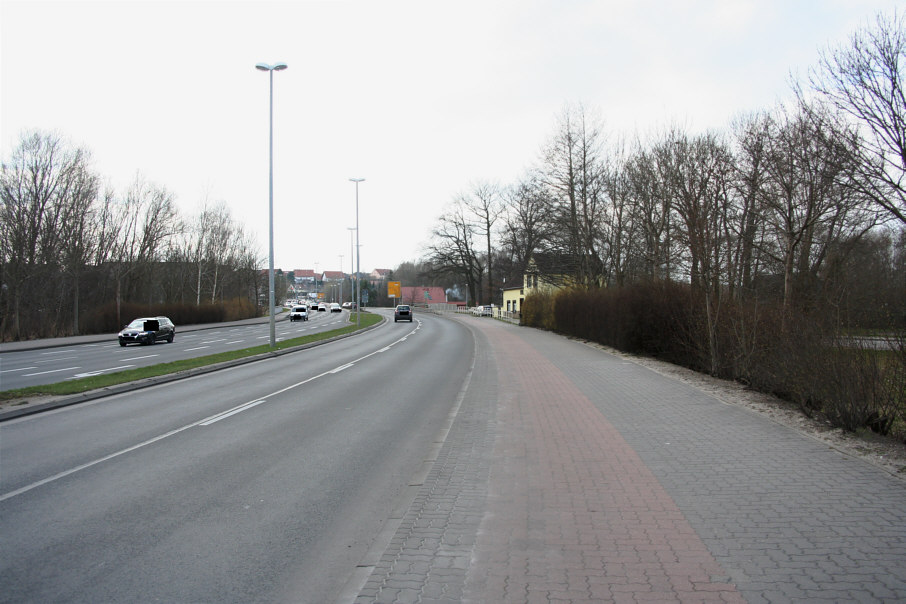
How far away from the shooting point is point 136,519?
4.47 meters

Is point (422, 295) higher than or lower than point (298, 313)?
higher

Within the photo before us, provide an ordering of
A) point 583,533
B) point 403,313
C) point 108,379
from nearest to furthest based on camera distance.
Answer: point 583,533, point 108,379, point 403,313

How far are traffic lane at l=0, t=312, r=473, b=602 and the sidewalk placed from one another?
0.55m

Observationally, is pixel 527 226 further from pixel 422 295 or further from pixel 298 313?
pixel 422 295

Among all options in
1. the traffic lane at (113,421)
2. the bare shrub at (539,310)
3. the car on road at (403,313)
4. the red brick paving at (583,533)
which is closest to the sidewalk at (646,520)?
the red brick paving at (583,533)

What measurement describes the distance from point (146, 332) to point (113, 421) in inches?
921

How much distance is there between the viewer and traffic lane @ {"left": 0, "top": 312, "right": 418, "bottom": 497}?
6.25 meters

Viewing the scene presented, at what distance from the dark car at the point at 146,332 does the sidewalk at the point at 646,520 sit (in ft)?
88.5

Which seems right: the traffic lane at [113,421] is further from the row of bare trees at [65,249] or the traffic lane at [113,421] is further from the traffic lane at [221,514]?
the row of bare trees at [65,249]

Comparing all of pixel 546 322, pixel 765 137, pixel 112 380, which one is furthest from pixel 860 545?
pixel 546 322

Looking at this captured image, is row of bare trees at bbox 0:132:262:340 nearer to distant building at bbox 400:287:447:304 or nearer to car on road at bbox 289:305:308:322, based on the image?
car on road at bbox 289:305:308:322

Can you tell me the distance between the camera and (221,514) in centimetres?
460

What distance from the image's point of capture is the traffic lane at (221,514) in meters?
3.44

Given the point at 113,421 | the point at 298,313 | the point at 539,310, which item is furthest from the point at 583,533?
the point at 298,313
